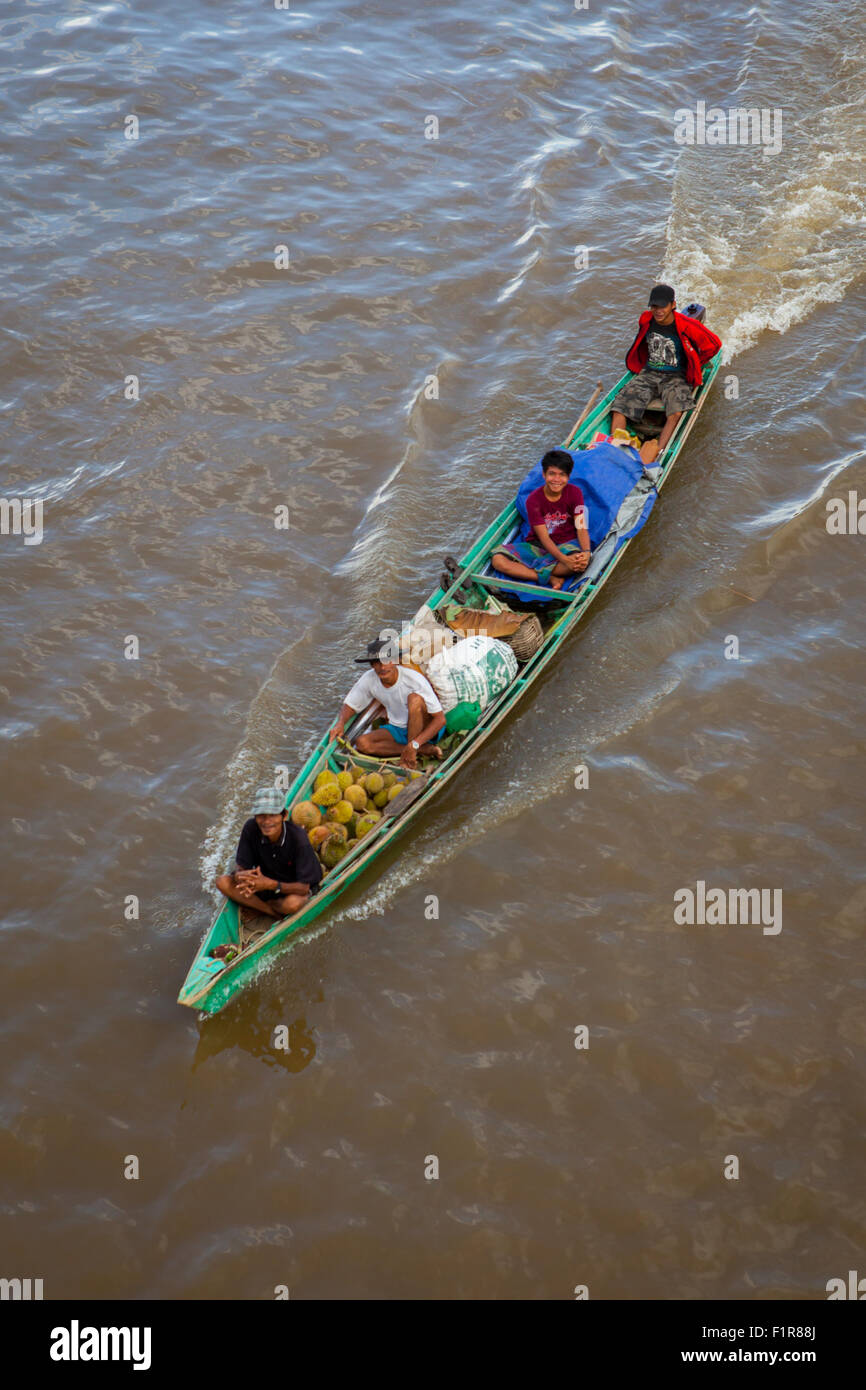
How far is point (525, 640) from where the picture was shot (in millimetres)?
9633

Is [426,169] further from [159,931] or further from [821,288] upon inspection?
[159,931]

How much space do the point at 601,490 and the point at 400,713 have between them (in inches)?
137

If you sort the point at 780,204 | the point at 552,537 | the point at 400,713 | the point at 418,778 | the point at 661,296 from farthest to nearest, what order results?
the point at 780,204
the point at 661,296
the point at 552,537
the point at 400,713
the point at 418,778

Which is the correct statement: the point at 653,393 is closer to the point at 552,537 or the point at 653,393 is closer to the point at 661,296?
the point at 661,296

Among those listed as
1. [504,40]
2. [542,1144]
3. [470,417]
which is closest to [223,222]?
[470,417]

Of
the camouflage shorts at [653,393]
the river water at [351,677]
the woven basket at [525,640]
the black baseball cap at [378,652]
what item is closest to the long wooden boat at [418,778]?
the woven basket at [525,640]

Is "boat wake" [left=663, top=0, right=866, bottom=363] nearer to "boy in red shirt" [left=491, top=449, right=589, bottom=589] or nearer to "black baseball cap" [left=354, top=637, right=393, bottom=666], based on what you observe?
"boy in red shirt" [left=491, top=449, right=589, bottom=589]

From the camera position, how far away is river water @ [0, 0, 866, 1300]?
672 centimetres

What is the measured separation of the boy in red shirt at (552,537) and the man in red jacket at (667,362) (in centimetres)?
201

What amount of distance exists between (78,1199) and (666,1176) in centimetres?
361

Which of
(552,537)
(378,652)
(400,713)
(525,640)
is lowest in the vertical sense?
(400,713)

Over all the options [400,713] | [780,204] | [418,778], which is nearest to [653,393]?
[400,713]

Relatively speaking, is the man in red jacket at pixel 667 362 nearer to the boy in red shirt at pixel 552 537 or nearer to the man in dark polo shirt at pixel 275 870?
the boy in red shirt at pixel 552 537

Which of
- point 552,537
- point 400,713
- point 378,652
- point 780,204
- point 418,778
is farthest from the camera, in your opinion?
point 780,204
